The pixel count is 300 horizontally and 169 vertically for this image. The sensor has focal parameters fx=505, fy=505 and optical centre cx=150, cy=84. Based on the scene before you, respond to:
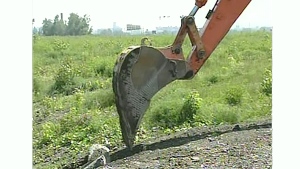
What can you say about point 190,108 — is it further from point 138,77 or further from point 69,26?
point 138,77

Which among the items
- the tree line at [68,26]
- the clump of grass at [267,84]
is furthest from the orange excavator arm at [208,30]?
the clump of grass at [267,84]

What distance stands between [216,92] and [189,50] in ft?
6.00

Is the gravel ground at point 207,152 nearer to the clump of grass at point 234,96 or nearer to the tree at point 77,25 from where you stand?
the tree at point 77,25

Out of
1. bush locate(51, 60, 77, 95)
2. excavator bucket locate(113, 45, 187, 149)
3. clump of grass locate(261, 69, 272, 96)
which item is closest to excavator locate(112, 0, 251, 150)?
excavator bucket locate(113, 45, 187, 149)

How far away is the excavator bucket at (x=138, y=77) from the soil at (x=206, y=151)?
270 millimetres

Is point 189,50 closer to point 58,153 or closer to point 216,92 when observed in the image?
point 58,153

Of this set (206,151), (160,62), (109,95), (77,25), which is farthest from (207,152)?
(109,95)

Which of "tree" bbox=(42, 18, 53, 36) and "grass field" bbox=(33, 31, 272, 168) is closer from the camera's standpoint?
"tree" bbox=(42, 18, 53, 36)

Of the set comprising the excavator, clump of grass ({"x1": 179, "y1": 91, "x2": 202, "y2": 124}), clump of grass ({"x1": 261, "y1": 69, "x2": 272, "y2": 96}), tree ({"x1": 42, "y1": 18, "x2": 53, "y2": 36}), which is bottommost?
clump of grass ({"x1": 179, "y1": 91, "x2": 202, "y2": 124})

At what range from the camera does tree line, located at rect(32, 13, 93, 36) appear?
2.59 m

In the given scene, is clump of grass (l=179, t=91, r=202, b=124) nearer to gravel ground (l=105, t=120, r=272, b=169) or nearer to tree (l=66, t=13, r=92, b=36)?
gravel ground (l=105, t=120, r=272, b=169)

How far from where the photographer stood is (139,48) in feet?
7.40

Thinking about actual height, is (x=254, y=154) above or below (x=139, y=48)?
below

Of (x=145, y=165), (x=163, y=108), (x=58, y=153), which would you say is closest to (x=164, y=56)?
(x=145, y=165)
